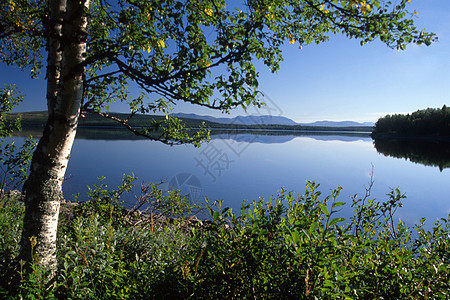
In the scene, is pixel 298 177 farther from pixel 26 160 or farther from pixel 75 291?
pixel 75 291

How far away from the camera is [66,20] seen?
339 centimetres

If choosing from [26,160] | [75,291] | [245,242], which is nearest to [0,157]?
[26,160]

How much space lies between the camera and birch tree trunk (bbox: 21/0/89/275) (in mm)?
3301

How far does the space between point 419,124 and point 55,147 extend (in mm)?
140601

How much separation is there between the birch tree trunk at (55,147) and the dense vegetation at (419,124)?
130059mm

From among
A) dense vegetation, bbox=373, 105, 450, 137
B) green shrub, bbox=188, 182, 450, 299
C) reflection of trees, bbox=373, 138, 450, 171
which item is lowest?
reflection of trees, bbox=373, 138, 450, 171

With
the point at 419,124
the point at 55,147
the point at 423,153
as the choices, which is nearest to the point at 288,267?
the point at 55,147

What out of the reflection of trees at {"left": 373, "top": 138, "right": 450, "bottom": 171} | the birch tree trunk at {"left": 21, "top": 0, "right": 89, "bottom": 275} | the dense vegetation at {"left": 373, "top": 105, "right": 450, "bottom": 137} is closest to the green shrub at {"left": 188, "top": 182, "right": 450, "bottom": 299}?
the birch tree trunk at {"left": 21, "top": 0, "right": 89, "bottom": 275}

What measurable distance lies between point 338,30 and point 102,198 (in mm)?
8190

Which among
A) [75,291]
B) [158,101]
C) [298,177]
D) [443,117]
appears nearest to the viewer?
[75,291]

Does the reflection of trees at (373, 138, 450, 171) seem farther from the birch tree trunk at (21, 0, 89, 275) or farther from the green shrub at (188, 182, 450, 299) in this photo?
the birch tree trunk at (21, 0, 89, 275)

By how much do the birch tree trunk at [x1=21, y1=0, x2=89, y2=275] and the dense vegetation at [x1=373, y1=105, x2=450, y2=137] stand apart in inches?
5120

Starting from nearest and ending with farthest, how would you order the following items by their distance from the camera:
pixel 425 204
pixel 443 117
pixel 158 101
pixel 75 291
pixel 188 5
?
pixel 75 291 < pixel 188 5 < pixel 158 101 < pixel 425 204 < pixel 443 117

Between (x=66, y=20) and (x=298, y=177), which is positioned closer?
(x=66, y=20)
